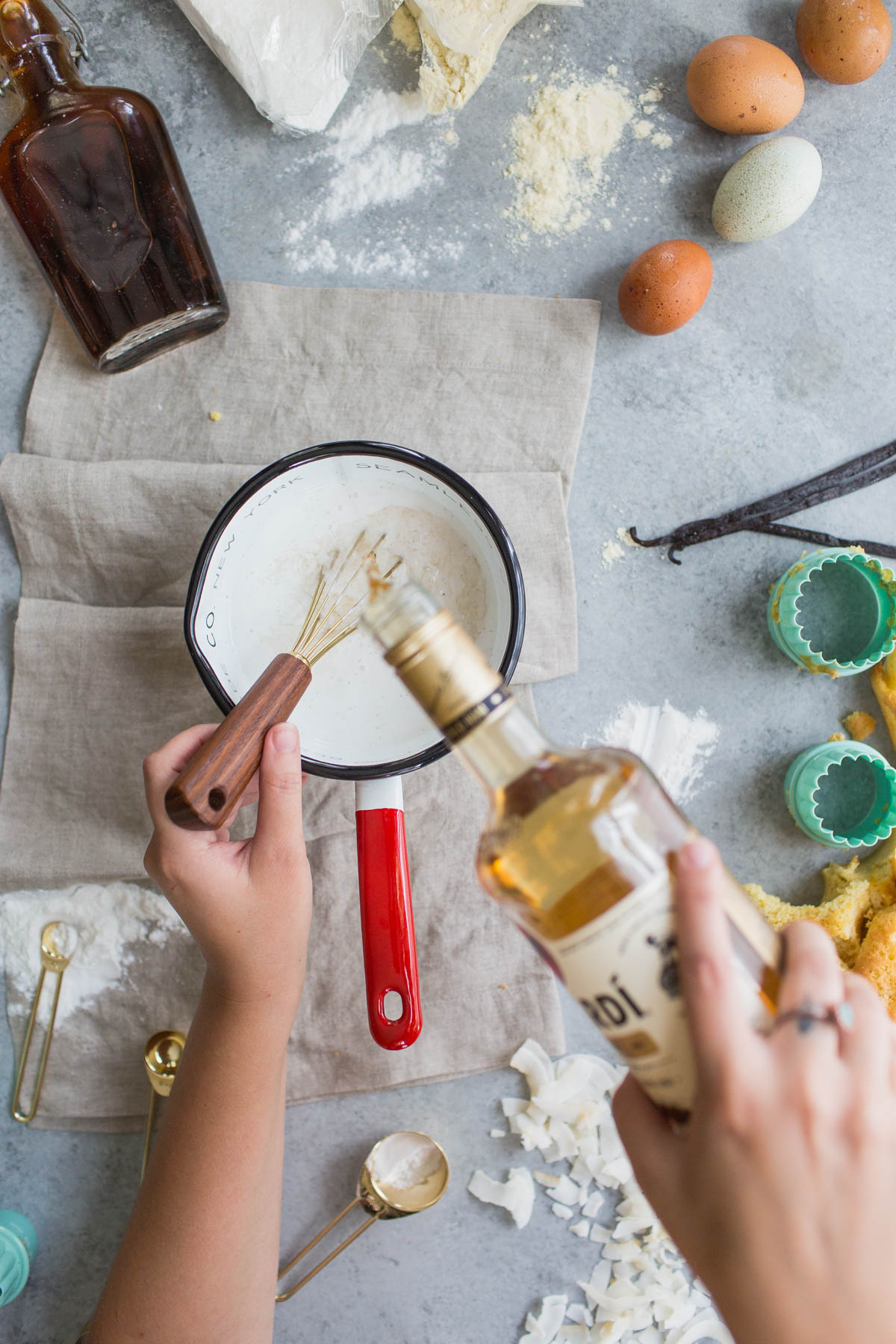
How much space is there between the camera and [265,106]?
1.16 m

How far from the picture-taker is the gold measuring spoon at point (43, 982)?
116cm

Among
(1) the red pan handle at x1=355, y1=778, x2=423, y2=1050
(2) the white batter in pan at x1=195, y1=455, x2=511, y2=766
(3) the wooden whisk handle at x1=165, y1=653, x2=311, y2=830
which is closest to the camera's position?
(3) the wooden whisk handle at x1=165, y1=653, x2=311, y2=830

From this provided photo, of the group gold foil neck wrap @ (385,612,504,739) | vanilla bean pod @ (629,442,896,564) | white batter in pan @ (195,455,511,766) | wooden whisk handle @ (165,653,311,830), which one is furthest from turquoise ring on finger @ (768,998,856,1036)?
vanilla bean pod @ (629,442,896,564)

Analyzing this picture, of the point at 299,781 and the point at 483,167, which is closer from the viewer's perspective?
the point at 299,781

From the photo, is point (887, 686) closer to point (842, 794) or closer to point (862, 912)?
point (842, 794)

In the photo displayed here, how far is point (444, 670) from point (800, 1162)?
354 millimetres

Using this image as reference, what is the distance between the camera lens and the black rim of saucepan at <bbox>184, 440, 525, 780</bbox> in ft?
3.13

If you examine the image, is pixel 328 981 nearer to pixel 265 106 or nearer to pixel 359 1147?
pixel 359 1147

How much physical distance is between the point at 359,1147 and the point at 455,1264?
194 millimetres

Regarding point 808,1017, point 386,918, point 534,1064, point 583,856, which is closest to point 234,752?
point 386,918

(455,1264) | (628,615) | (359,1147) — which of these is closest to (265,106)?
(628,615)

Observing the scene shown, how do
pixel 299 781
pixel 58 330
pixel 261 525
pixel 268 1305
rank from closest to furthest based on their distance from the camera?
Answer: pixel 299 781 → pixel 268 1305 → pixel 261 525 → pixel 58 330

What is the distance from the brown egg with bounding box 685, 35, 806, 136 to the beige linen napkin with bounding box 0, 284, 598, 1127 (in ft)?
0.94

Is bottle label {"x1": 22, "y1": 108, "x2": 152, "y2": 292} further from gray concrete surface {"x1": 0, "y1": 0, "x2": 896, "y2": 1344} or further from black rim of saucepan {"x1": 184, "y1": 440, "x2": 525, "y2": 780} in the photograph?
black rim of saucepan {"x1": 184, "y1": 440, "x2": 525, "y2": 780}
